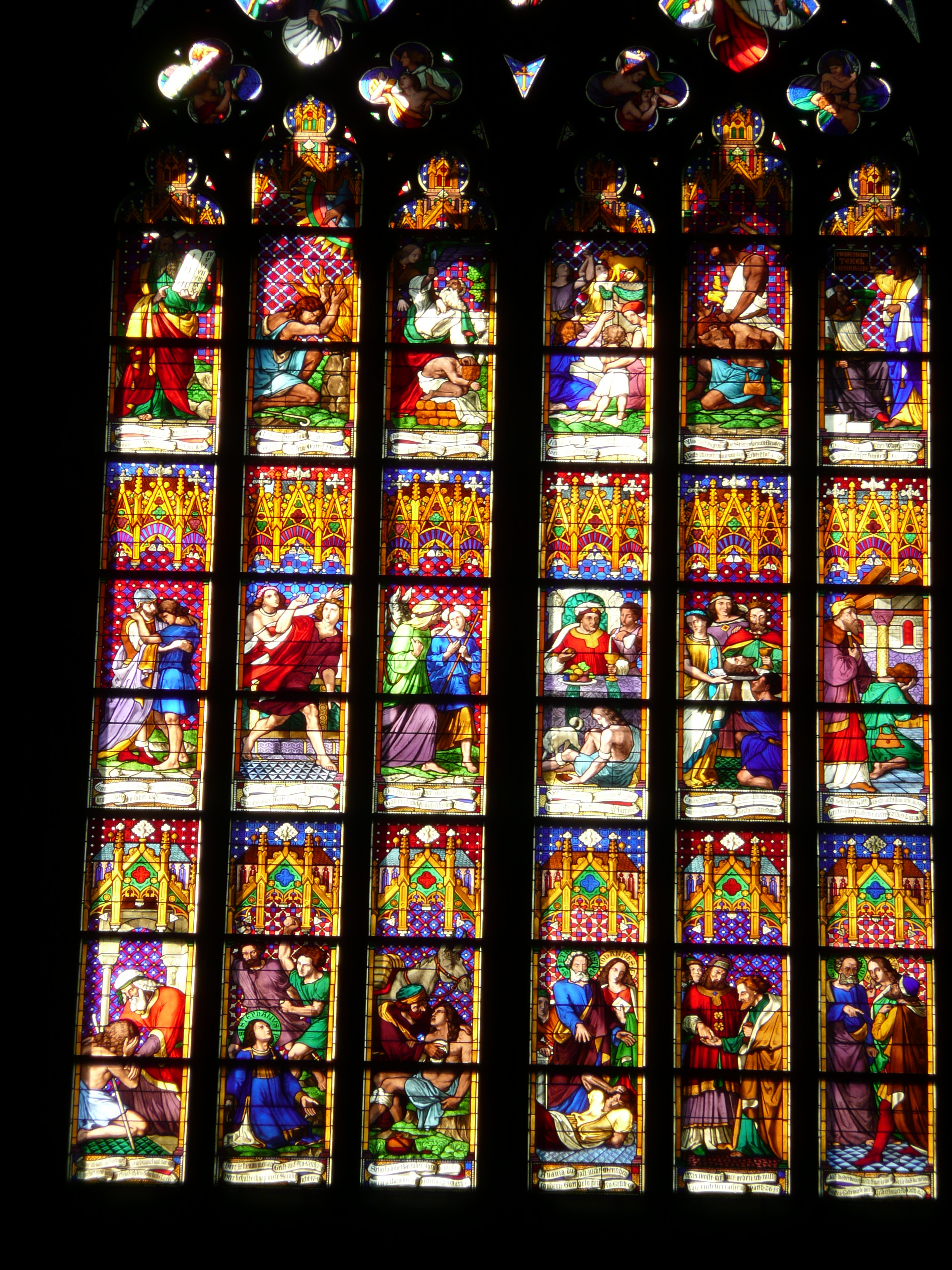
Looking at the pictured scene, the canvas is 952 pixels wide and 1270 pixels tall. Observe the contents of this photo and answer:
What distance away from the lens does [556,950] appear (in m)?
7.70

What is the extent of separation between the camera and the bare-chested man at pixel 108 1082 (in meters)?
7.51

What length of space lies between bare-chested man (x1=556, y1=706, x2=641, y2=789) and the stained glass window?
0.02 m

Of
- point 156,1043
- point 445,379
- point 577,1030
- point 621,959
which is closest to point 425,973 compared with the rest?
point 577,1030

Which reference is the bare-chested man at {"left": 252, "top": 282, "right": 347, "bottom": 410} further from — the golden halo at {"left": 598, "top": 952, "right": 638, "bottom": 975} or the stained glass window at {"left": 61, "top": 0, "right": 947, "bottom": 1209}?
the golden halo at {"left": 598, "top": 952, "right": 638, "bottom": 975}

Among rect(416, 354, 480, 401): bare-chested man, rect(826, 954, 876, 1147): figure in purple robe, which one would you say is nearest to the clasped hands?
rect(826, 954, 876, 1147): figure in purple robe

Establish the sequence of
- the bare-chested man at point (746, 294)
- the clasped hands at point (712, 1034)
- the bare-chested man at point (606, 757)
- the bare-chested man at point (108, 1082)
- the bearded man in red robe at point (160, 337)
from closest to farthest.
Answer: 1. the bare-chested man at point (108, 1082)
2. the clasped hands at point (712, 1034)
3. the bare-chested man at point (606, 757)
4. the bearded man in red robe at point (160, 337)
5. the bare-chested man at point (746, 294)

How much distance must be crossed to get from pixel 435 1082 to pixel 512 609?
2.22 meters

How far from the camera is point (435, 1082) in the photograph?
7.56m

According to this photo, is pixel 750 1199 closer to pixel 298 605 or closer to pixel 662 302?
pixel 298 605

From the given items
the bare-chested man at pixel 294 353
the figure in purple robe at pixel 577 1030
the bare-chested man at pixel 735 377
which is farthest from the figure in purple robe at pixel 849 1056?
the bare-chested man at pixel 294 353

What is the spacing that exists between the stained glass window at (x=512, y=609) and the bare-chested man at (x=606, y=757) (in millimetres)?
20

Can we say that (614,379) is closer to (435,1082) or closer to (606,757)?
(606,757)

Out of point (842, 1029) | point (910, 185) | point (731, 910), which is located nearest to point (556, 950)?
point (731, 910)

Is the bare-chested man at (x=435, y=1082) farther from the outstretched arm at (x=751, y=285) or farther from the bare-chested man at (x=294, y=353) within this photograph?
the outstretched arm at (x=751, y=285)
